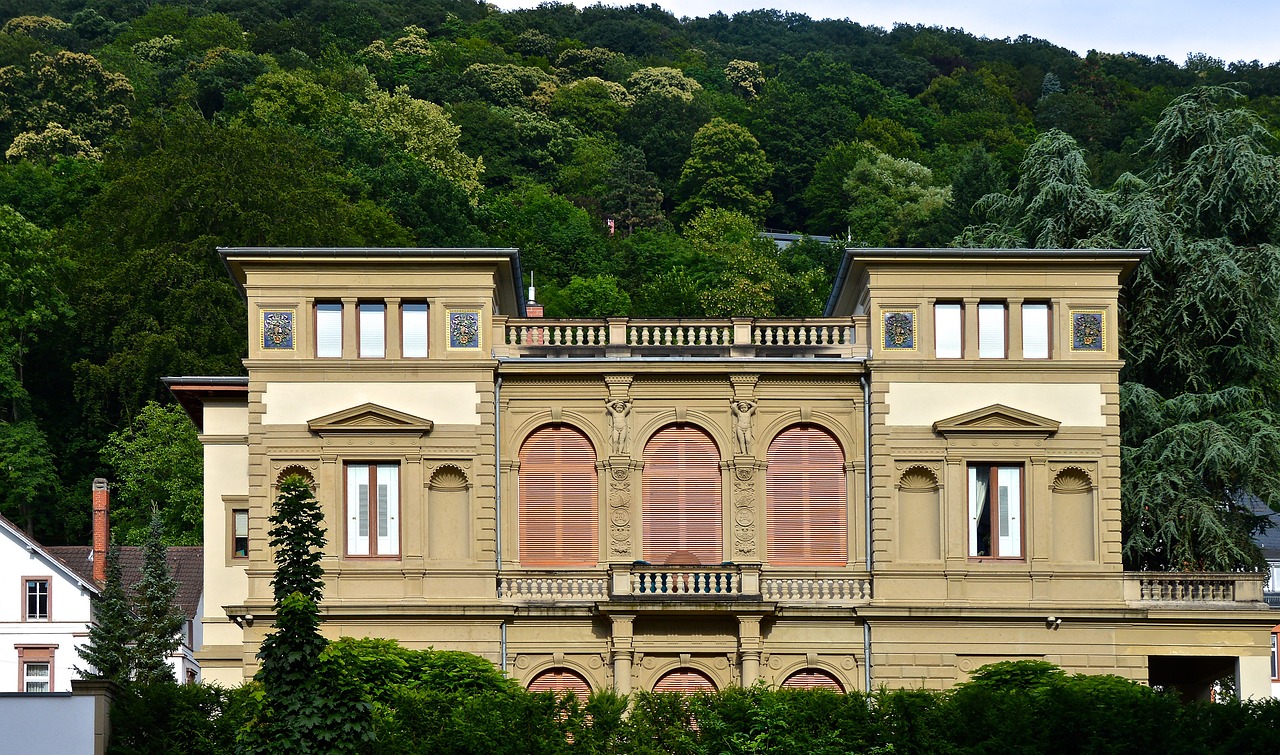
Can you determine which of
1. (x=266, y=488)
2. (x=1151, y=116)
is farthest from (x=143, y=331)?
(x=1151, y=116)

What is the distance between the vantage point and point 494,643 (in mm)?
50625

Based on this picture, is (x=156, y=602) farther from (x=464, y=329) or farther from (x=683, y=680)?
(x=683, y=680)

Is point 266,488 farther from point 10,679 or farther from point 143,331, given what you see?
point 143,331

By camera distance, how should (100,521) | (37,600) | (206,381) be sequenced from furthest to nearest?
(100,521) → (37,600) → (206,381)

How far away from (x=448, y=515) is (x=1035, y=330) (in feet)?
50.6

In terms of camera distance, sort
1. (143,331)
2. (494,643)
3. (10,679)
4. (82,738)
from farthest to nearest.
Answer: (143,331) → (10,679) → (494,643) → (82,738)

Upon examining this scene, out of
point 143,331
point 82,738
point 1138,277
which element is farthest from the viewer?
point 143,331

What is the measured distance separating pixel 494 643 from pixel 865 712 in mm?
10067

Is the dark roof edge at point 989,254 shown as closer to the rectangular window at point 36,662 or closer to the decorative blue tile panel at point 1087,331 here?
the decorative blue tile panel at point 1087,331

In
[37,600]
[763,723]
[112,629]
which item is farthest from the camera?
[37,600]

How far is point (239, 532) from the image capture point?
55062 mm

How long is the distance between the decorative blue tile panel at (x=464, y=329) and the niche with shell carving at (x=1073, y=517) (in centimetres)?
1485

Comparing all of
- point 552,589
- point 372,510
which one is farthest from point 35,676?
point 552,589

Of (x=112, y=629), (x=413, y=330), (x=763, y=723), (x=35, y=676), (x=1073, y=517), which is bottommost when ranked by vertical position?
(x=35, y=676)
